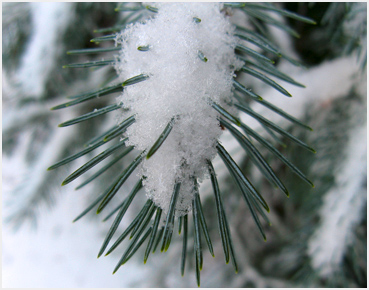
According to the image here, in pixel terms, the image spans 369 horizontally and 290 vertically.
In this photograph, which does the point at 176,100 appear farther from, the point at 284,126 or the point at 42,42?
the point at 42,42

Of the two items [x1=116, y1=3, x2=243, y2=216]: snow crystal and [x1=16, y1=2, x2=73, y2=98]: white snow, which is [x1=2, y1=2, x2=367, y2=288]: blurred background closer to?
[x1=16, y1=2, x2=73, y2=98]: white snow

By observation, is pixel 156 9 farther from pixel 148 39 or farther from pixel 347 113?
pixel 347 113

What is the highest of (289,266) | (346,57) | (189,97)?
(346,57)

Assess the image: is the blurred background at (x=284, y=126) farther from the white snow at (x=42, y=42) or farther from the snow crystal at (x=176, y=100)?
the snow crystal at (x=176, y=100)

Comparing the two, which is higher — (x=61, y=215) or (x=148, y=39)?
(x=61, y=215)

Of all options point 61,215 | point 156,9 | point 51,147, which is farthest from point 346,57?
point 61,215

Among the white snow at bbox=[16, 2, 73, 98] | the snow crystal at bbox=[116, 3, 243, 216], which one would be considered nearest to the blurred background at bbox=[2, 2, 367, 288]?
the white snow at bbox=[16, 2, 73, 98]

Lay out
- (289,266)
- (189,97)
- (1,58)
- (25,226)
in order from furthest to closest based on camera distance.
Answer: (25,226) → (289,266) → (1,58) → (189,97)

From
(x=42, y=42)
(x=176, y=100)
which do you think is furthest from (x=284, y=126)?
(x=42, y=42)

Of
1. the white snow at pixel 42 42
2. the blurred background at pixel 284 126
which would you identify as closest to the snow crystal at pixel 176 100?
the blurred background at pixel 284 126
